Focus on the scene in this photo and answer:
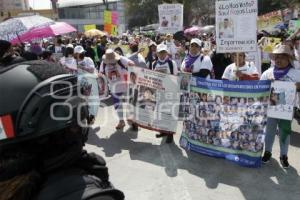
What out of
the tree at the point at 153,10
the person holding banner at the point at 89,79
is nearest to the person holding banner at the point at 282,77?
the person holding banner at the point at 89,79

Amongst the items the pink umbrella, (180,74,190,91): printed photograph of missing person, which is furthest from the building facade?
(180,74,190,91): printed photograph of missing person

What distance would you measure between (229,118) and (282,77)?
896mm

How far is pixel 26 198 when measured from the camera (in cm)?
159

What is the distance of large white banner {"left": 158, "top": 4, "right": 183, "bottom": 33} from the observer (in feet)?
38.4

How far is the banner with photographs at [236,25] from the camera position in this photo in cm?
579

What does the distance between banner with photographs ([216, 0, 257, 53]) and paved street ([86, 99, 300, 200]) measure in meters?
1.69

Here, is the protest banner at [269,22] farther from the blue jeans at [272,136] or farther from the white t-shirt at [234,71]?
the blue jeans at [272,136]

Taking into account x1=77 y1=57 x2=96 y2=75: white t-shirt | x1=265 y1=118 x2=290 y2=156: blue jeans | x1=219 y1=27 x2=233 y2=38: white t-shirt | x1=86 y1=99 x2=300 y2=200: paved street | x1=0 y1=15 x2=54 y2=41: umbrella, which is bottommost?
x1=86 y1=99 x2=300 y2=200: paved street

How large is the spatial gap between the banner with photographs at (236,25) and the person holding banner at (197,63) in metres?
1.10

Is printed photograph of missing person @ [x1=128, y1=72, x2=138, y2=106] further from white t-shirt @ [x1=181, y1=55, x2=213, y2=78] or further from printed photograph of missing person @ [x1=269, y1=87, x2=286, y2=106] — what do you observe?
printed photograph of missing person @ [x1=269, y1=87, x2=286, y2=106]

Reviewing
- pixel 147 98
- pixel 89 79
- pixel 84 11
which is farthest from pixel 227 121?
pixel 84 11

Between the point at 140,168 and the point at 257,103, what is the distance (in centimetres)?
188

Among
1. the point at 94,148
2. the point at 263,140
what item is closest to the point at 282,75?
the point at 263,140

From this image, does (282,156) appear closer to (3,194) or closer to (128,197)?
(128,197)
